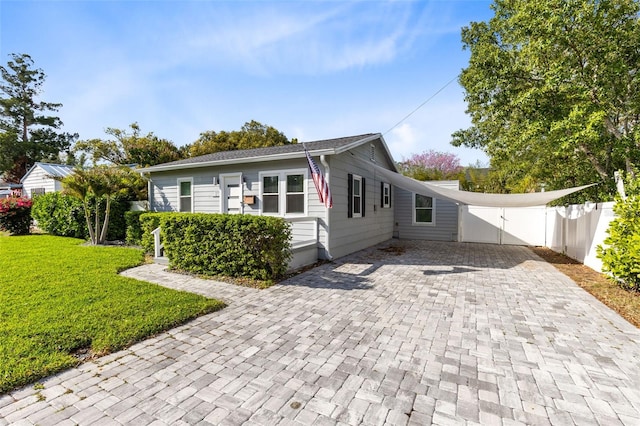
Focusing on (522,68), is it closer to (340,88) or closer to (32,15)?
(340,88)

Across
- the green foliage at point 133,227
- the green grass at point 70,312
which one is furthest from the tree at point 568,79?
the green foliage at point 133,227

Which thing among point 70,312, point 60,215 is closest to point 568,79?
point 70,312

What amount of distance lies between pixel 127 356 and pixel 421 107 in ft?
34.3

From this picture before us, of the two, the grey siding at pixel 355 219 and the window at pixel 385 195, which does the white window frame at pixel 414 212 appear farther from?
the grey siding at pixel 355 219

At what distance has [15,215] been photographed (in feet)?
40.1

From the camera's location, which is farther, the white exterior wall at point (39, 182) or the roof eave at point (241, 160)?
the white exterior wall at point (39, 182)

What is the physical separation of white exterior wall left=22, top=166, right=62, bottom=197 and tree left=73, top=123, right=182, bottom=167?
4.49 m

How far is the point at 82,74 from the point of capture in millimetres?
9156

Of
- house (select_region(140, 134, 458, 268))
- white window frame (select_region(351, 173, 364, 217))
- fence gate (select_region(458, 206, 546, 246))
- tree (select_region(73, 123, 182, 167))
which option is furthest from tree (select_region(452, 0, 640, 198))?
tree (select_region(73, 123, 182, 167))

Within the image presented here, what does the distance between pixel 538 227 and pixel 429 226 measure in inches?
159

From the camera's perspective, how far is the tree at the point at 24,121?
2606 cm

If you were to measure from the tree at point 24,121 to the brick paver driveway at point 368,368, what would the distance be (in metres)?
34.1

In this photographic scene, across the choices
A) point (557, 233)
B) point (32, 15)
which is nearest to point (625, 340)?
point (557, 233)

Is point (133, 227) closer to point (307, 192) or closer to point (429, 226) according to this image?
point (307, 192)
